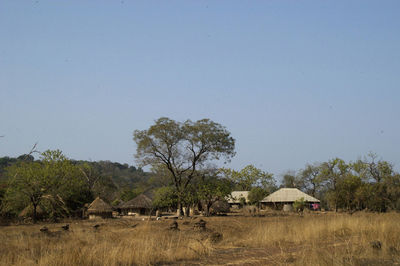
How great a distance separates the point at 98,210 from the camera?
4378 cm

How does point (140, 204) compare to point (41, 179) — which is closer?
point (41, 179)

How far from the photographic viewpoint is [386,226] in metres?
13.2

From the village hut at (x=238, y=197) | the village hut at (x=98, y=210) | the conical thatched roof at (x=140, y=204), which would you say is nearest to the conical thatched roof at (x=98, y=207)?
the village hut at (x=98, y=210)

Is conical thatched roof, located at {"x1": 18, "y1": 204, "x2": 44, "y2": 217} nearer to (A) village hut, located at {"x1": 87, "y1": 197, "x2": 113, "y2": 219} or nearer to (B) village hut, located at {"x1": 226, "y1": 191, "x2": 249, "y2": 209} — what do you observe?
(A) village hut, located at {"x1": 87, "y1": 197, "x2": 113, "y2": 219}

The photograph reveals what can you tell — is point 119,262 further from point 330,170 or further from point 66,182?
point 330,170

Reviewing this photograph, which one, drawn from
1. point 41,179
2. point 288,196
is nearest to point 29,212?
point 41,179

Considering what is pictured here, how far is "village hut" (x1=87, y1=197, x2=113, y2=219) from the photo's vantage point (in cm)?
4381

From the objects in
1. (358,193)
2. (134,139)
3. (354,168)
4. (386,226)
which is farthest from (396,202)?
(386,226)

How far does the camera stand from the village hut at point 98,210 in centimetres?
4381

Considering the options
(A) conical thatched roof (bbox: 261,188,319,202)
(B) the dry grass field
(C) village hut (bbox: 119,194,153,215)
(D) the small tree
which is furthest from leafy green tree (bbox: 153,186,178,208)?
(B) the dry grass field

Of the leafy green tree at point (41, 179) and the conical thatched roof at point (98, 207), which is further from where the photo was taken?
the conical thatched roof at point (98, 207)

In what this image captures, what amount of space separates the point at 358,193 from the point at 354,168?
57.5 feet

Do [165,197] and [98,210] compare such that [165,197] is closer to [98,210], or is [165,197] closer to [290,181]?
[98,210]

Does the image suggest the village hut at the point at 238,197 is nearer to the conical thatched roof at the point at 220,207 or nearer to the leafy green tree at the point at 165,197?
the conical thatched roof at the point at 220,207
